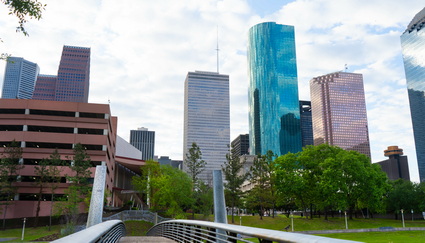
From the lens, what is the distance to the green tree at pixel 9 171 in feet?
182

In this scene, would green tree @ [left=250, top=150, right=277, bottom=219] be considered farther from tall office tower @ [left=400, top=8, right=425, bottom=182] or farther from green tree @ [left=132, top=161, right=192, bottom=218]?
tall office tower @ [left=400, top=8, right=425, bottom=182]

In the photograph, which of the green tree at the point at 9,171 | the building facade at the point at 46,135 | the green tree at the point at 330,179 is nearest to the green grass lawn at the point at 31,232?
the green tree at the point at 9,171

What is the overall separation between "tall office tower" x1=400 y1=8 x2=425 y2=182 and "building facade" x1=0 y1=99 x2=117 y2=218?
172m

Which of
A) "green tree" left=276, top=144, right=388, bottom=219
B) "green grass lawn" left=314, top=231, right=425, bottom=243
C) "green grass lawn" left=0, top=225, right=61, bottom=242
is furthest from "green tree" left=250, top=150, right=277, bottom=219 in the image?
"green grass lawn" left=0, top=225, right=61, bottom=242

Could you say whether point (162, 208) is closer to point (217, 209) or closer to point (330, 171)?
point (330, 171)

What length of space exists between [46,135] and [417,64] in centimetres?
18529

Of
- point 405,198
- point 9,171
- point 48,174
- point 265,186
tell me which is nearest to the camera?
point 48,174

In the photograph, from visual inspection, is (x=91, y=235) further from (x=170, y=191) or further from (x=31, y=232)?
(x=31, y=232)

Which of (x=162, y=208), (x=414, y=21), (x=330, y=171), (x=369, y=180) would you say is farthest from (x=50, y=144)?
(x=414, y=21)

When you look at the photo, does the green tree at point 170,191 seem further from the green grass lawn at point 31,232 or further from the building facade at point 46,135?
the green grass lawn at point 31,232

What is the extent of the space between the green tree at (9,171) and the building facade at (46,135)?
1656 millimetres

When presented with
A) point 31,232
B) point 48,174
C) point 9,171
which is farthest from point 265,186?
point 9,171

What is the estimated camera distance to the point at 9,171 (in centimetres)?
5875

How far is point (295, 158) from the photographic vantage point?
67.6m
